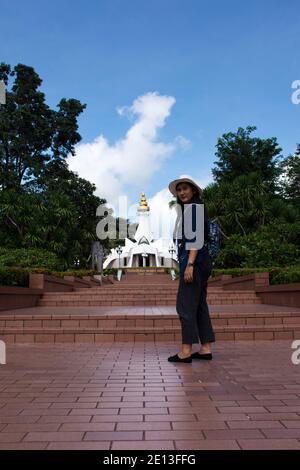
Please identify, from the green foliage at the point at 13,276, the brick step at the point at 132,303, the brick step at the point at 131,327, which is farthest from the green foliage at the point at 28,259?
the brick step at the point at 131,327

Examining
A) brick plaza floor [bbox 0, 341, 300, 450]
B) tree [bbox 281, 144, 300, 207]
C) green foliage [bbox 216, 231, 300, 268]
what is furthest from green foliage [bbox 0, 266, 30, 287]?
tree [bbox 281, 144, 300, 207]

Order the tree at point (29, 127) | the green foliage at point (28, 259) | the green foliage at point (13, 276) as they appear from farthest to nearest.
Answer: the tree at point (29, 127) → the green foliage at point (28, 259) → the green foliage at point (13, 276)

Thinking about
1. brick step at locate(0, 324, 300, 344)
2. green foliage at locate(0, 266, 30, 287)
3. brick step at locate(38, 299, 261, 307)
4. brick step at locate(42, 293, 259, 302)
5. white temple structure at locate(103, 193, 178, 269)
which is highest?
white temple structure at locate(103, 193, 178, 269)

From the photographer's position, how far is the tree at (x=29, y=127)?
84.2 ft

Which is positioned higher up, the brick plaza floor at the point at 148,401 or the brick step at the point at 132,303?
the brick step at the point at 132,303

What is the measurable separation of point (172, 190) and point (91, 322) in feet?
8.68

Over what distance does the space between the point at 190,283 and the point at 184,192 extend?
2.98 ft

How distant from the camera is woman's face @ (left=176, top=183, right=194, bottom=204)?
15.4ft

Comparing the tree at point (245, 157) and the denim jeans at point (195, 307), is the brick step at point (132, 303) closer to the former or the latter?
the denim jeans at point (195, 307)

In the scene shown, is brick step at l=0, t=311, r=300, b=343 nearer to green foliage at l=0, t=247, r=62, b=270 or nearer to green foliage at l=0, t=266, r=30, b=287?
green foliage at l=0, t=266, r=30, b=287

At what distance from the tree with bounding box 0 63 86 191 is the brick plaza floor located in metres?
22.0

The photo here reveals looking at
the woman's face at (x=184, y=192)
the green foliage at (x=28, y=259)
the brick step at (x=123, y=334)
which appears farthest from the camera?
the green foliage at (x=28, y=259)

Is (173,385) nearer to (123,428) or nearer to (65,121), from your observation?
(123,428)

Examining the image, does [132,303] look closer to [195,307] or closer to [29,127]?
[195,307]
